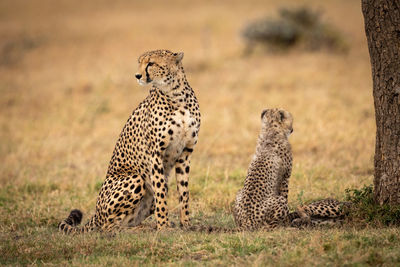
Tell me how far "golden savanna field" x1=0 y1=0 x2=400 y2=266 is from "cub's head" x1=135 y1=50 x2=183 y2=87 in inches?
50.2

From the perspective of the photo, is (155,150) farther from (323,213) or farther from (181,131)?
(323,213)

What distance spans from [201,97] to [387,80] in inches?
295

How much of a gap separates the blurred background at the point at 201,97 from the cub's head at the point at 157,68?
163cm

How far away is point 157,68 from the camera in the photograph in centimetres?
510

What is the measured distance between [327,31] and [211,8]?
11301 millimetres

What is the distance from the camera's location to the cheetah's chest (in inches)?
202

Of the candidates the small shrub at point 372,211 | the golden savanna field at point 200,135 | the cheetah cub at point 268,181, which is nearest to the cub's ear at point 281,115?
the cheetah cub at point 268,181

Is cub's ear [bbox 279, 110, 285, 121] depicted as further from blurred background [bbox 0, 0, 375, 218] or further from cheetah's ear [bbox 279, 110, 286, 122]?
blurred background [bbox 0, 0, 375, 218]

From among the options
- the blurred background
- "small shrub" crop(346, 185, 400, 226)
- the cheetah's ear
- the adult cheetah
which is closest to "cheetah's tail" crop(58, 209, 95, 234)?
the adult cheetah

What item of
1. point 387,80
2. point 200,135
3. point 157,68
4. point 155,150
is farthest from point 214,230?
point 200,135

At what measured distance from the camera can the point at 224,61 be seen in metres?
15.7

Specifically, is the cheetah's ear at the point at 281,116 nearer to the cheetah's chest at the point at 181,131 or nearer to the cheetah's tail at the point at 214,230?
the cheetah's chest at the point at 181,131

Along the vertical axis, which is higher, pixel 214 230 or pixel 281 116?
pixel 281 116

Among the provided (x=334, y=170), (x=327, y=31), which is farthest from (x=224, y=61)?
(x=334, y=170)
